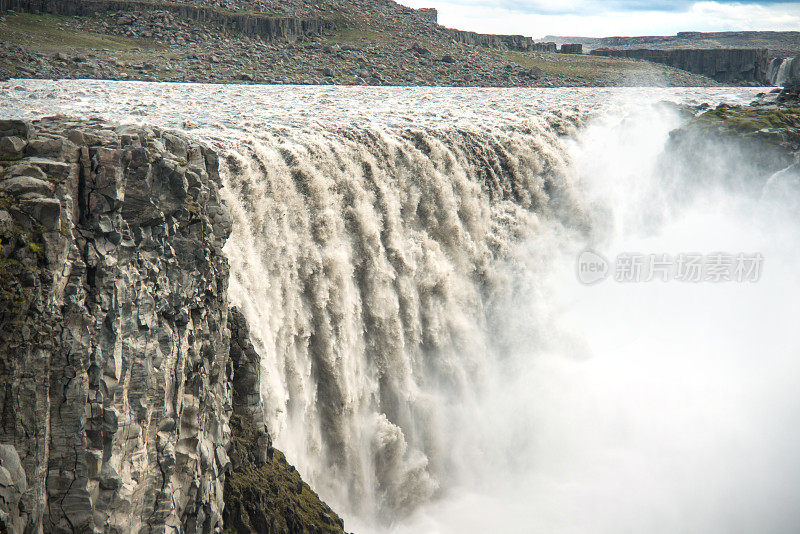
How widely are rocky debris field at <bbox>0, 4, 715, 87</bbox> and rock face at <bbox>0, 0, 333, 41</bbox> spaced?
83 centimetres

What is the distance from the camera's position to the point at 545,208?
27016mm

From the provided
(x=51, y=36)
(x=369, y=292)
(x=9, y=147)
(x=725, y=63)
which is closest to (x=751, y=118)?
(x=369, y=292)

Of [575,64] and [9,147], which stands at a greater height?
[575,64]

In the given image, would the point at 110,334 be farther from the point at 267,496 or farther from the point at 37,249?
the point at 267,496

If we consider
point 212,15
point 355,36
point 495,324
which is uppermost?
point 212,15

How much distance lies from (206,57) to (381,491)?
40.5 meters

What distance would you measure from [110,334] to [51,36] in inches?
1760

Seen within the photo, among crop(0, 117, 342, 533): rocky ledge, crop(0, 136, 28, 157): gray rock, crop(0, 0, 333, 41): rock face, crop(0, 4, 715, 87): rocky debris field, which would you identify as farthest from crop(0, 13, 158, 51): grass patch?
crop(0, 136, 28, 157): gray rock

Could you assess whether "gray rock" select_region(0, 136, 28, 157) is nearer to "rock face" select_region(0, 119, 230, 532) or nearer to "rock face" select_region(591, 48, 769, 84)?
"rock face" select_region(0, 119, 230, 532)

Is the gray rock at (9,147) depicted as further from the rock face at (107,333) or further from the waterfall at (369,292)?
the waterfall at (369,292)

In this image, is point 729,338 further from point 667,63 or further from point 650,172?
point 667,63

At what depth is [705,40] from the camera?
439 feet

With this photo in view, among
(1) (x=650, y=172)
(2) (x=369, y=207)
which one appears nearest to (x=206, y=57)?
(1) (x=650, y=172)

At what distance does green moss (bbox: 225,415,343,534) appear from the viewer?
38.9 ft
